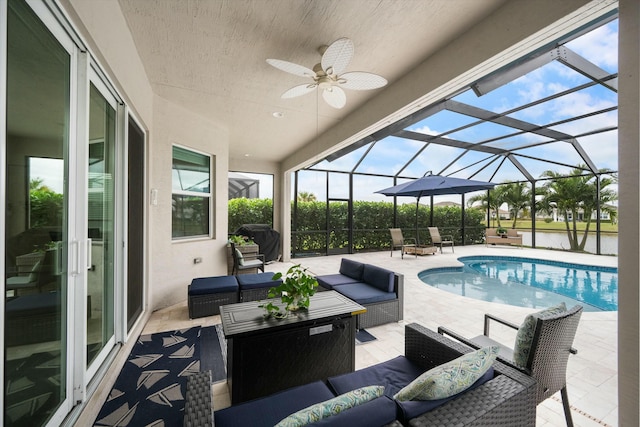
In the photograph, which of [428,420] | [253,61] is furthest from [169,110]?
[428,420]

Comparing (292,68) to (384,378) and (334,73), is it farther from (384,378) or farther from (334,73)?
(384,378)

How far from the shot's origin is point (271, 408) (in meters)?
1.33

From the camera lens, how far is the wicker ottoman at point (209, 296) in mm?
3457

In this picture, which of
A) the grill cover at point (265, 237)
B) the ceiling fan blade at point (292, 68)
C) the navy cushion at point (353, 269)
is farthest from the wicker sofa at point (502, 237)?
the ceiling fan blade at point (292, 68)

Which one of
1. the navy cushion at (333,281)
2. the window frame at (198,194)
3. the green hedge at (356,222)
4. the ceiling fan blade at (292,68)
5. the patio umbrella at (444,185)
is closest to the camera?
the ceiling fan blade at (292,68)

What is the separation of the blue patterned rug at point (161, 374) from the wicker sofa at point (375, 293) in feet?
5.16

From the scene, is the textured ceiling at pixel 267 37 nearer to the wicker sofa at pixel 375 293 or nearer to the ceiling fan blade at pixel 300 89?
the ceiling fan blade at pixel 300 89

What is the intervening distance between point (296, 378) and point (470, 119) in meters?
6.25

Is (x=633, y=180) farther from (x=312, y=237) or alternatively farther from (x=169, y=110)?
(x=312, y=237)

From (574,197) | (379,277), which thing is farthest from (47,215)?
(574,197)

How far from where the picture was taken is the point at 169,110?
389cm

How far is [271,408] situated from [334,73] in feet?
8.79

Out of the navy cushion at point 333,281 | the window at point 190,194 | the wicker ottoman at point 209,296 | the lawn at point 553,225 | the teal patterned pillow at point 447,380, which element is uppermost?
the window at point 190,194

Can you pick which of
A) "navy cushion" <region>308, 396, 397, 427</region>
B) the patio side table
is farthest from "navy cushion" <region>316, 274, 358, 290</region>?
"navy cushion" <region>308, 396, 397, 427</region>
